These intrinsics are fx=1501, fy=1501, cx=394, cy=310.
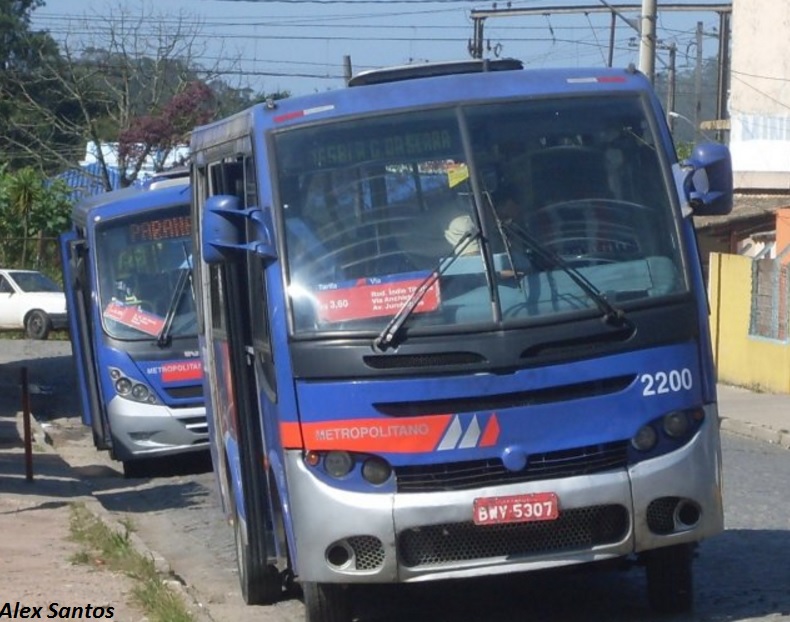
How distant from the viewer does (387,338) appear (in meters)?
6.48

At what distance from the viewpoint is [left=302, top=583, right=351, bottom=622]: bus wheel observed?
272 inches

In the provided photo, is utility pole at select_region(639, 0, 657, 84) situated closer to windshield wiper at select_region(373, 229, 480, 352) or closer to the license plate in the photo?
windshield wiper at select_region(373, 229, 480, 352)

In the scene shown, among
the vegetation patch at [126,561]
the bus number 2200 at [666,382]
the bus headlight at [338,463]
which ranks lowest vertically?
the vegetation patch at [126,561]

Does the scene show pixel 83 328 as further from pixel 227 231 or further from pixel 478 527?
pixel 478 527

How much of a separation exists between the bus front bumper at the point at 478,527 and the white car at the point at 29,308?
28863mm

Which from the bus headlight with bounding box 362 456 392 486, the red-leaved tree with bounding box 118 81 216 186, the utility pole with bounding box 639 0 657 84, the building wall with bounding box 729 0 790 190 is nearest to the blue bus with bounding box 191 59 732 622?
the bus headlight with bounding box 362 456 392 486

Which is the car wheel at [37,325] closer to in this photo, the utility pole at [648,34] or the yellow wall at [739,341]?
the yellow wall at [739,341]

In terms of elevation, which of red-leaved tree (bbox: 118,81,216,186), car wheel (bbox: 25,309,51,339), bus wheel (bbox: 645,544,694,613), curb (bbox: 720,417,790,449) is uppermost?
bus wheel (bbox: 645,544,694,613)

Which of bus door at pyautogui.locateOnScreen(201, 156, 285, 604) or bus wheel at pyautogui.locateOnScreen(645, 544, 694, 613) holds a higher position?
bus door at pyautogui.locateOnScreen(201, 156, 285, 604)

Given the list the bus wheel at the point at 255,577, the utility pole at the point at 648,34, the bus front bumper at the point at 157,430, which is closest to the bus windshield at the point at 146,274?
the bus front bumper at the point at 157,430

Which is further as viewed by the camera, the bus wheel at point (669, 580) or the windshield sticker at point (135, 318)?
the windshield sticker at point (135, 318)

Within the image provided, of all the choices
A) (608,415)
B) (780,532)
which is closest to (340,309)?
(608,415)

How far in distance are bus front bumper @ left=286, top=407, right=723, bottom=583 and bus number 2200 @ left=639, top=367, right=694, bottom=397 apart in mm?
269

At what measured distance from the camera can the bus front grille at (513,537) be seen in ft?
21.4
